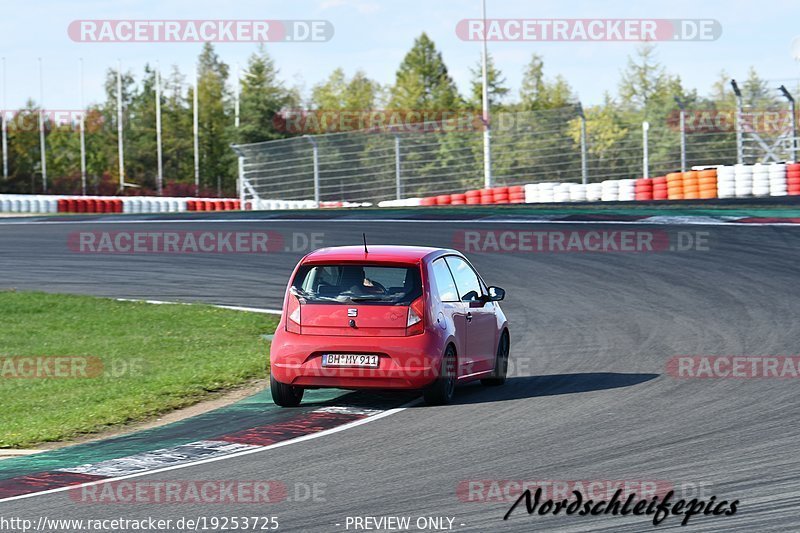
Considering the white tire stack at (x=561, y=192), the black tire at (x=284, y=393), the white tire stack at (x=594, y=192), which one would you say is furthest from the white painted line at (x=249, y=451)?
the white tire stack at (x=561, y=192)

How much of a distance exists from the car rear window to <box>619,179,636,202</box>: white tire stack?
24.4m

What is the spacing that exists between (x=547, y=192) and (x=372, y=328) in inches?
1038

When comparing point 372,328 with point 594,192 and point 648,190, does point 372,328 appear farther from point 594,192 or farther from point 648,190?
point 594,192

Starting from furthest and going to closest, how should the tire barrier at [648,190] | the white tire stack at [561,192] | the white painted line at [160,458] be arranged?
the white tire stack at [561,192]
the tire barrier at [648,190]
the white painted line at [160,458]

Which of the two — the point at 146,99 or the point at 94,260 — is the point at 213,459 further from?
the point at 146,99

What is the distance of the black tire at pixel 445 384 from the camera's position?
418 inches

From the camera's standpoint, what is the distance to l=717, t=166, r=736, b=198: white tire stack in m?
32.7

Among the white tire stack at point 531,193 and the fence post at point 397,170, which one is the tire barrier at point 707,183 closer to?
the white tire stack at point 531,193

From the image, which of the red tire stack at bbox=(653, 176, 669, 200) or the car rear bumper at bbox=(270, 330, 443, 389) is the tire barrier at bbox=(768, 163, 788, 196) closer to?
the red tire stack at bbox=(653, 176, 669, 200)

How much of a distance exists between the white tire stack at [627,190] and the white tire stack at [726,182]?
8.80 ft

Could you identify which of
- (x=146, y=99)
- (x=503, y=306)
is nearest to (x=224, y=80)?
(x=146, y=99)

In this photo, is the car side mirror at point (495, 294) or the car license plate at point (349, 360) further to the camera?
the car side mirror at point (495, 294)

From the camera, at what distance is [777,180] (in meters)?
32.2

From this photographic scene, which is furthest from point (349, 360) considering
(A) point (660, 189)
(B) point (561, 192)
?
(B) point (561, 192)
